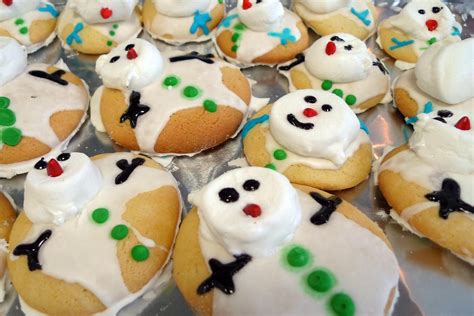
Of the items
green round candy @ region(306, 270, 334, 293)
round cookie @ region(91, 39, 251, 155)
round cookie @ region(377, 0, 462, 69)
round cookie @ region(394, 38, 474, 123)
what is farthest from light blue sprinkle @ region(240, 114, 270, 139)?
round cookie @ region(377, 0, 462, 69)

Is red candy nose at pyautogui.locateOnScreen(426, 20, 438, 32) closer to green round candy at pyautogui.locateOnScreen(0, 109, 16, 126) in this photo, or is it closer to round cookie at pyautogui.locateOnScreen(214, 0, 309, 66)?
round cookie at pyautogui.locateOnScreen(214, 0, 309, 66)

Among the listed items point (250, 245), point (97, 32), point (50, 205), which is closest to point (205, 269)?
point (250, 245)

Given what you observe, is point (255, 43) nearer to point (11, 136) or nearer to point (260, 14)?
point (260, 14)

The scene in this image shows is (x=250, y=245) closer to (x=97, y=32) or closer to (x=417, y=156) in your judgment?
(x=417, y=156)

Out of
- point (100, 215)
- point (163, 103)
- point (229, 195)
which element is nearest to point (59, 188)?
point (100, 215)

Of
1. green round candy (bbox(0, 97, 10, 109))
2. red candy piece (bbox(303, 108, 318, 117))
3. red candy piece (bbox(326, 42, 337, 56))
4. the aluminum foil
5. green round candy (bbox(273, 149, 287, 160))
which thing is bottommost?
the aluminum foil

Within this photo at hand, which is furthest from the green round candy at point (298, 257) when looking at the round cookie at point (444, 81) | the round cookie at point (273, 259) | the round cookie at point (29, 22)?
the round cookie at point (29, 22)
